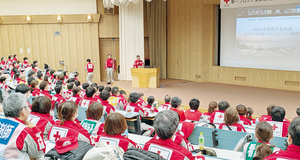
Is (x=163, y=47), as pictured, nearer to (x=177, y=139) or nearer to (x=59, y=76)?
(x=59, y=76)

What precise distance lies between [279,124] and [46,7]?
1263 centimetres

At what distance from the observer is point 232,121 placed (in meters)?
3.98

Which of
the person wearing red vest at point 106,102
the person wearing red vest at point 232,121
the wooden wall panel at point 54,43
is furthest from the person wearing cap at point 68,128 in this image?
the wooden wall panel at point 54,43

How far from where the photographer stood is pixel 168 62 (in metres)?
14.5

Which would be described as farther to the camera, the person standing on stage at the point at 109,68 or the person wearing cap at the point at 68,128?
the person standing on stage at the point at 109,68

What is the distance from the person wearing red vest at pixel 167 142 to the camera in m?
2.33

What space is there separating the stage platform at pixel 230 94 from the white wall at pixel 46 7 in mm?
4351

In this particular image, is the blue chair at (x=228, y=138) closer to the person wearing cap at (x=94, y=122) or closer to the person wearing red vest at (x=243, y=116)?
the person wearing red vest at (x=243, y=116)

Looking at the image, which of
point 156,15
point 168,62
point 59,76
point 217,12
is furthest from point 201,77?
point 59,76

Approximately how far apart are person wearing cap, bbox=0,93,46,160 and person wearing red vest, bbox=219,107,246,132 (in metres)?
2.56

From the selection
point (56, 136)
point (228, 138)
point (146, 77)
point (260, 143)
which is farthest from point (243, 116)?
point (146, 77)

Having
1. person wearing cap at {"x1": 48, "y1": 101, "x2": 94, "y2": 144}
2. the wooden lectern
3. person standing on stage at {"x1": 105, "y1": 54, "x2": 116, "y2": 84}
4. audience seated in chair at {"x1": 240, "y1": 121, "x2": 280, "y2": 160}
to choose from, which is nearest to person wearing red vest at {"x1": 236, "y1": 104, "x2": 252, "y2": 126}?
audience seated in chair at {"x1": 240, "y1": 121, "x2": 280, "y2": 160}

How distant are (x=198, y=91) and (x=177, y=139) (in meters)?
8.37

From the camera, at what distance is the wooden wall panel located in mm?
13773
